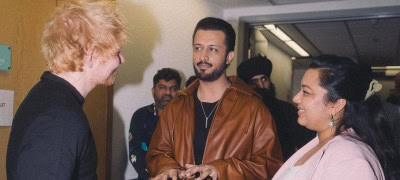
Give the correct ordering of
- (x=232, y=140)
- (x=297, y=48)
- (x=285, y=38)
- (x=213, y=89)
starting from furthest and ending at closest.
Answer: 1. (x=297, y=48)
2. (x=285, y=38)
3. (x=213, y=89)
4. (x=232, y=140)

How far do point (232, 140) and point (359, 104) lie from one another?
64cm

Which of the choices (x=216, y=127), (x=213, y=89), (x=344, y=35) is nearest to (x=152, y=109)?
(x=213, y=89)

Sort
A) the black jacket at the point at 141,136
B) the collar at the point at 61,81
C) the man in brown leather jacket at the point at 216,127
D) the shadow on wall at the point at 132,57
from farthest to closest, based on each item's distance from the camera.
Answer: the shadow on wall at the point at 132,57 → the black jacket at the point at 141,136 → the man in brown leather jacket at the point at 216,127 → the collar at the point at 61,81

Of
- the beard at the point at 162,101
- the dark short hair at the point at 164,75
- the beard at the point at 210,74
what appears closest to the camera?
the beard at the point at 210,74

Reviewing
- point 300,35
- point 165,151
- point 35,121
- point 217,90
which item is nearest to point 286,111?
point 217,90

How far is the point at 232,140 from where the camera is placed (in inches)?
71.9

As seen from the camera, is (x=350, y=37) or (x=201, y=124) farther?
(x=350, y=37)

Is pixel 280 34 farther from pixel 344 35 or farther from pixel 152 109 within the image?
pixel 152 109

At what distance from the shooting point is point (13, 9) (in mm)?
A: 1783

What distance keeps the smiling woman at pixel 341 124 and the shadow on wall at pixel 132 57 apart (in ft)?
4.95

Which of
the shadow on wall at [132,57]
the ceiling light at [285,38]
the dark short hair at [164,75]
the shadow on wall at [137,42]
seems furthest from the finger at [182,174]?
the ceiling light at [285,38]

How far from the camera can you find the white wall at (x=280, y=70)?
21.5 feet

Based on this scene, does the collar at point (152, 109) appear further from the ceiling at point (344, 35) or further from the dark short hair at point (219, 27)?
the ceiling at point (344, 35)

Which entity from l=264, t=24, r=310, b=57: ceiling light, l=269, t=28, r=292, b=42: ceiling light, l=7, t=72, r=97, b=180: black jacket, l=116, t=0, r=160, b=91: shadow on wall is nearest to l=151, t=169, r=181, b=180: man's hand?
l=7, t=72, r=97, b=180: black jacket
